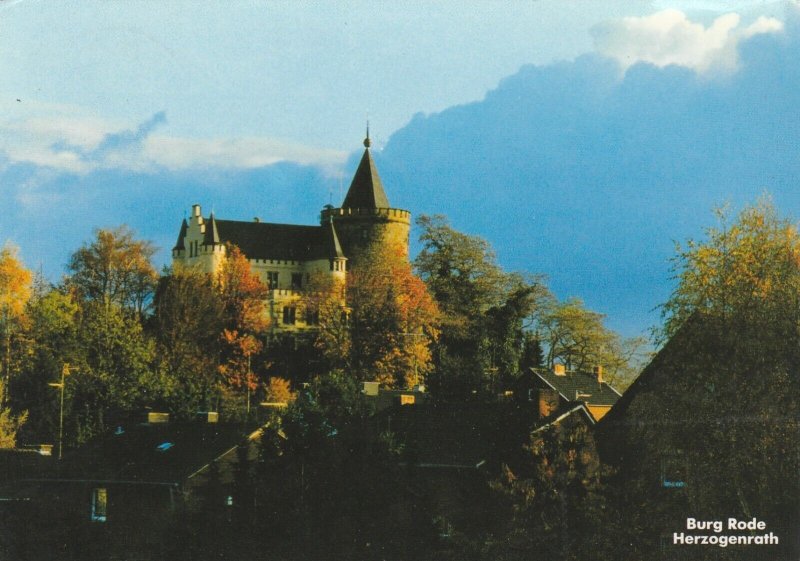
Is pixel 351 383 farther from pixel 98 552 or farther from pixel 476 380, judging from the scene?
pixel 98 552

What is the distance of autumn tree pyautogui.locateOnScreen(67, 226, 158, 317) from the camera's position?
7688 centimetres

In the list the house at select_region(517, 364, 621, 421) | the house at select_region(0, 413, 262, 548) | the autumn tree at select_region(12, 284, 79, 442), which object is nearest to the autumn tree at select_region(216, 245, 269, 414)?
the autumn tree at select_region(12, 284, 79, 442)

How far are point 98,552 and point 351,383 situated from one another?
85.7 feet

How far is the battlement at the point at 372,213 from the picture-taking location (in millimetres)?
92375

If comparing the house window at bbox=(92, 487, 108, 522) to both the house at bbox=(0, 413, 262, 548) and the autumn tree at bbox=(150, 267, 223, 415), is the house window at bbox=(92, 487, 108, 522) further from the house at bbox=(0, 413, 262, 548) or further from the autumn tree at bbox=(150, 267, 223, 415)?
the autumn tree at bbox=(150, 267, 223, 415)

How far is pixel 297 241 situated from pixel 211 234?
678 cm

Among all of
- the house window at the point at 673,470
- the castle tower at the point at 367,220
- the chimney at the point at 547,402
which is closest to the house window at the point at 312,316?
the castle tower at the point at 367,220

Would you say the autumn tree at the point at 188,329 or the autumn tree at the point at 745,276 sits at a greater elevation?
the autumn tree at the point at 188,329

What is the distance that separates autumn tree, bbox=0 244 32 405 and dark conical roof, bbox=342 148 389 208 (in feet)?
105

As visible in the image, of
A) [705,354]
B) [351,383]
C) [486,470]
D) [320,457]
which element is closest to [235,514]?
[320,457]

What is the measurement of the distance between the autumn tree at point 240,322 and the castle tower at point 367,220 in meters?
8.77

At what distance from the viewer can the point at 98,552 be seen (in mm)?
33406

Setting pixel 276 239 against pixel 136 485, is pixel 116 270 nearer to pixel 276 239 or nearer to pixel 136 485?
pixel 276 239

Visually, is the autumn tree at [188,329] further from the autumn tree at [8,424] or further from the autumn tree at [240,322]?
the autumn tree at [8,424]
